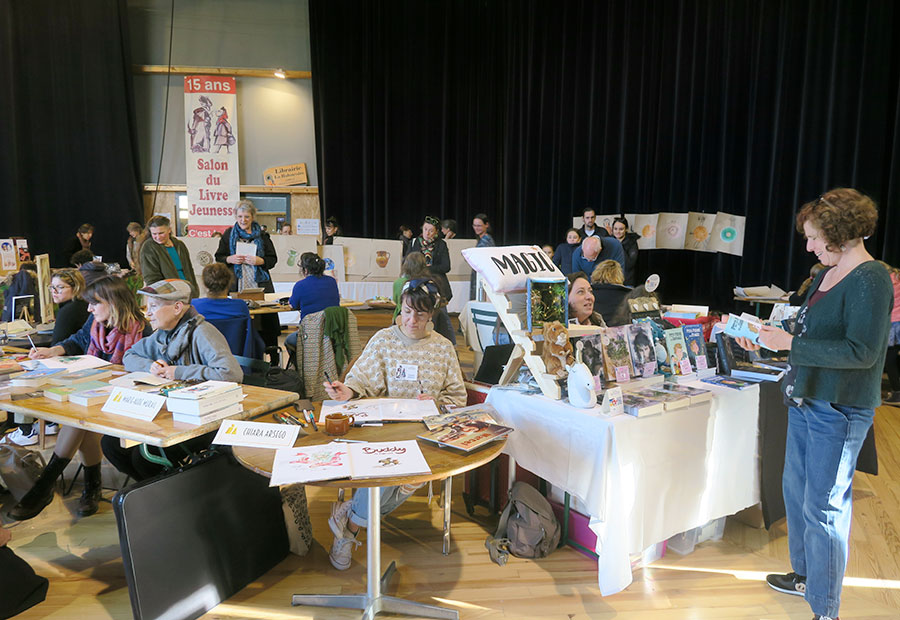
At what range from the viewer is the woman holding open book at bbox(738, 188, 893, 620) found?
72.7 inches

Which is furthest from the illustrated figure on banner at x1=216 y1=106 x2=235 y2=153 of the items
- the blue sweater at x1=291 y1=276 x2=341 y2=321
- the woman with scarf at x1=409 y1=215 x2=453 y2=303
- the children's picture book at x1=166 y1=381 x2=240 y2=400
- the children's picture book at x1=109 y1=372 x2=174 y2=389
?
the children's picture book at x1=166 y1=381 x2=240 y2=400

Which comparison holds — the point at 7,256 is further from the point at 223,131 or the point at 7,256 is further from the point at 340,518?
the point at 223,131

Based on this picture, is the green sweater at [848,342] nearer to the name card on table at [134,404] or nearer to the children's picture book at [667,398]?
the children's picture book at [667,398]

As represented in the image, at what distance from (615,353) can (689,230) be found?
5.14 meters

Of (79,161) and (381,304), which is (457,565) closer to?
(381,304)

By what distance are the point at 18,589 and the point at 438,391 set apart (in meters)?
1.69

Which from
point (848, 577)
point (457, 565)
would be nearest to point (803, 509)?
point (848, 577)

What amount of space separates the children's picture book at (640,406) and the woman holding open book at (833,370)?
1.42 ft

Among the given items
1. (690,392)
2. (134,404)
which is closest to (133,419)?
(134,404)

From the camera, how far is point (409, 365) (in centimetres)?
260

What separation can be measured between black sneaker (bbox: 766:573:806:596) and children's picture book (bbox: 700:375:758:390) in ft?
2.48

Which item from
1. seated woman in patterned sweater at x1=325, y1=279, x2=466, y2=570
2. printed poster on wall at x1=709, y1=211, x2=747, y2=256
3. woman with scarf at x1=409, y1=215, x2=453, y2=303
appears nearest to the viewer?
seated woman in patterned sweater at x1=325, y1=279, x2=466, y2=570

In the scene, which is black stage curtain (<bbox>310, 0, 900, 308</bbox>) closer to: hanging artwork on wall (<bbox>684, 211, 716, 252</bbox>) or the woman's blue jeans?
hanging artwork on wall (<bbox>684, 211, 716, 252</bbox>)

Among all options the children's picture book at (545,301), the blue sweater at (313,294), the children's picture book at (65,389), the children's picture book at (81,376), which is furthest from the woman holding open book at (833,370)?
the blue sweater at (313,294)
